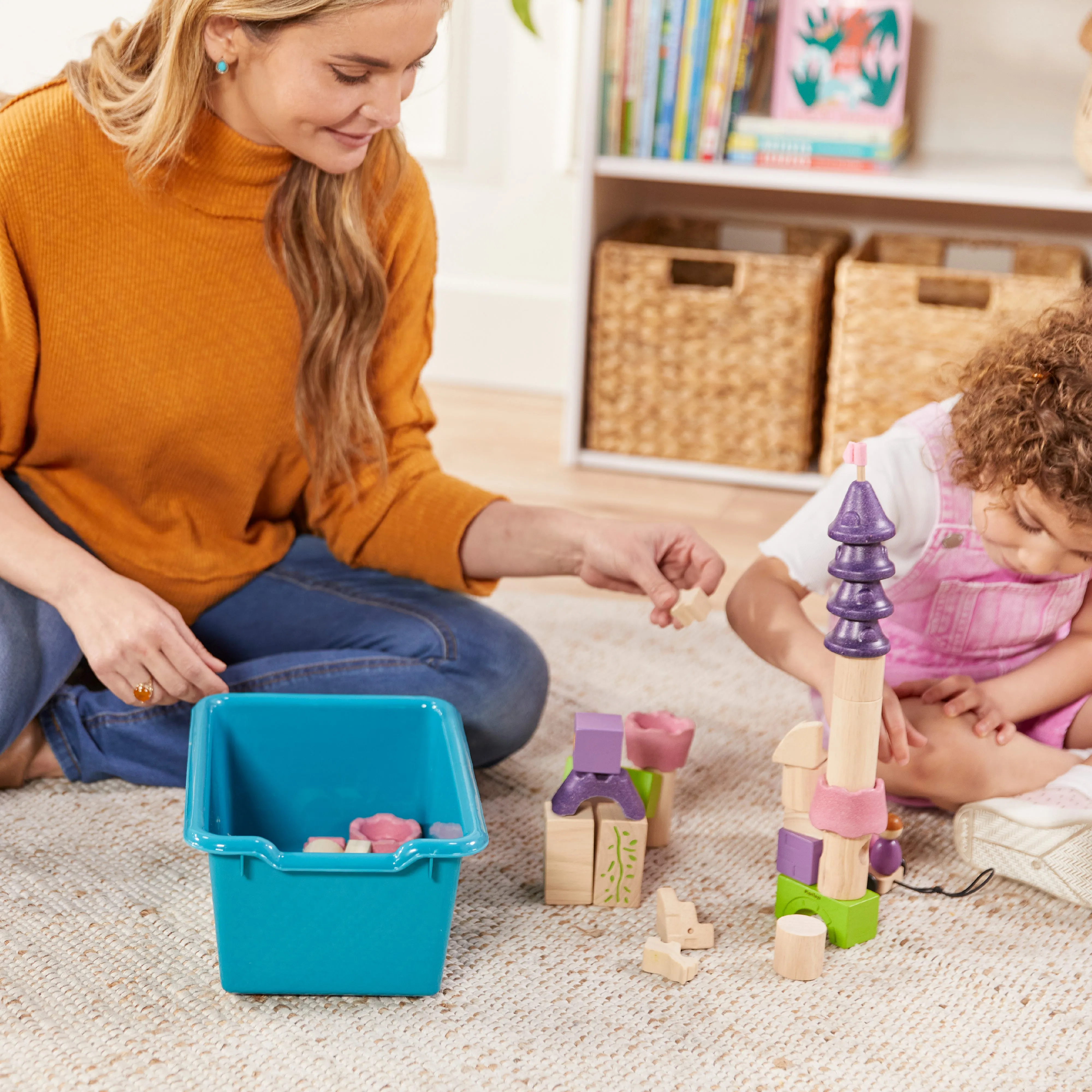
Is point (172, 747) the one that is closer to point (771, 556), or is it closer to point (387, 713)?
point (387, 713)

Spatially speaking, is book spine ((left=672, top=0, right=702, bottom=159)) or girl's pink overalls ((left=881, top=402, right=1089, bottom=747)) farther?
book spine ((left=672, top=0, right=702, bottom=159))

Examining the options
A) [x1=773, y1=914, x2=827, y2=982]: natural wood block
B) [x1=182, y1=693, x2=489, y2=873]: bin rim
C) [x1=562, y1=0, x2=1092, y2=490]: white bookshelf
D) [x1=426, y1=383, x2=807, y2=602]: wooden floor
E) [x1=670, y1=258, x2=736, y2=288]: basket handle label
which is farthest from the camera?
[x1=670, y1=258, x2=736, y2=288]: basket handle label

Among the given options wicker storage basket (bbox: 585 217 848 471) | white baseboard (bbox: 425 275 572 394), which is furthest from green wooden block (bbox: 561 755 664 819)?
white baseboard (bbox: 425 275 572 394)

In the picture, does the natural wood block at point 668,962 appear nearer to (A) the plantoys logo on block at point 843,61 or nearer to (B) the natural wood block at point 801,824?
(B) the natural wood block at point 801,824

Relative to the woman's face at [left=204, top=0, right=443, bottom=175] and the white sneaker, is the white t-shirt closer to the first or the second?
the white sneaker

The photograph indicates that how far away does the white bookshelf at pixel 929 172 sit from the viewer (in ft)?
6.51

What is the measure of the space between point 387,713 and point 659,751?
0.70ft

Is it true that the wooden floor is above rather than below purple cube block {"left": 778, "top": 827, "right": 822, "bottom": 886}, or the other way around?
above

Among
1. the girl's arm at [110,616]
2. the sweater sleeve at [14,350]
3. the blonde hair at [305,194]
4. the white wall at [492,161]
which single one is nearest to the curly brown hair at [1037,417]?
the blonde hair at [305,194]

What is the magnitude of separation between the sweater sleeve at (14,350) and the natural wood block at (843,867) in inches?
27.1

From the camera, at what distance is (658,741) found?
1079 millimetres

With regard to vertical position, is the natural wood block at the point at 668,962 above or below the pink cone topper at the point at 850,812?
below

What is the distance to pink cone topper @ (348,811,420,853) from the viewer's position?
1.00 m

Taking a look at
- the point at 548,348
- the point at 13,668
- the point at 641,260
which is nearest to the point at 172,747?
the point at 13,668
